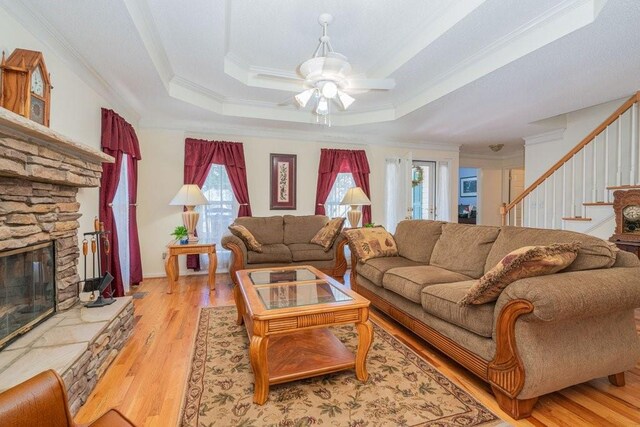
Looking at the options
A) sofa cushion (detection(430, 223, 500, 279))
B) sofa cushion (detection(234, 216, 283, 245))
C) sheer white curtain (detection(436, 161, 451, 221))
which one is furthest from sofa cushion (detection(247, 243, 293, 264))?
sheer white curtain (detection(436, 161, 451, 221))

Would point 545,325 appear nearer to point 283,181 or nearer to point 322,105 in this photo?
point 322,105

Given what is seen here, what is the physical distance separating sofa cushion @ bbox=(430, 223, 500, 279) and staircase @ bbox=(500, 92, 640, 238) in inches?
87.5

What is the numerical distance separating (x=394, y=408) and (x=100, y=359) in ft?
5.96

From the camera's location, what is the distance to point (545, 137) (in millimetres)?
5152

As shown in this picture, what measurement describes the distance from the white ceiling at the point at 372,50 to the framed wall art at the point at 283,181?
39.6 inches

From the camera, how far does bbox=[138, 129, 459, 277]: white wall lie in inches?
181

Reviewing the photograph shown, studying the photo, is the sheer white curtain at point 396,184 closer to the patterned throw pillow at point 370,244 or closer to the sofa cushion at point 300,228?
the sofa cushion at point 300,228

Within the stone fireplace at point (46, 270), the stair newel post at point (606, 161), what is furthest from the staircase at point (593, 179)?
the stone fireplace at point (46, 270)

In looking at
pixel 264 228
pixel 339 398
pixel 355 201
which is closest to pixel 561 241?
pixel 339 398

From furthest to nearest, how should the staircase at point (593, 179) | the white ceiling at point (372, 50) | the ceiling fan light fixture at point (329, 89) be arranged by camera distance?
the staircase at point (593, 179)
the ceiling fan light fixture at point (329, 89)
the white ceiling at point (372, 50)

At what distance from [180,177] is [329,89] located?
320cm

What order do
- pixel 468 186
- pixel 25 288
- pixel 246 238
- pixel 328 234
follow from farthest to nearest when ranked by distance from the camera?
pixel 468 186 → pixel 328 234 → pixel 246 238 → pixel 25 288

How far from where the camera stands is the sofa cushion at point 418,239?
3158 mm

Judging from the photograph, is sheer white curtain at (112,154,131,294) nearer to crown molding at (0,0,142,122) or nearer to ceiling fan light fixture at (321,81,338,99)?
crown molding at (0,0,142,122)
